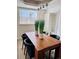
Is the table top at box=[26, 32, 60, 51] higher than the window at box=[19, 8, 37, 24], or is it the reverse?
the window at box=[19, 8, 37, 24]

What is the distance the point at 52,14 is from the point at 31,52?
292 centimetres

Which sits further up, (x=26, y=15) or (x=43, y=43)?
(x=26, y=15)

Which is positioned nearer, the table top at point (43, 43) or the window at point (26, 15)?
the table top at point (43, 43)

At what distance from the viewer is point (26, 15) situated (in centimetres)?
645

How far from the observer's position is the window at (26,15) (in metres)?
6.23

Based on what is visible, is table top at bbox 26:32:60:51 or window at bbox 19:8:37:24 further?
window at bbox 19:8:37:24

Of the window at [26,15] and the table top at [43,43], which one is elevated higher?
the window at [26,15]

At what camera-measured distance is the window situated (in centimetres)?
623
